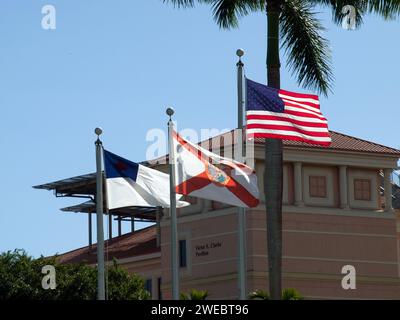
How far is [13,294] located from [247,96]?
3519cm

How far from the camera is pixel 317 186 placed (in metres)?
80.2

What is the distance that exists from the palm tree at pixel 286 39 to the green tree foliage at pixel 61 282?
29416 mm

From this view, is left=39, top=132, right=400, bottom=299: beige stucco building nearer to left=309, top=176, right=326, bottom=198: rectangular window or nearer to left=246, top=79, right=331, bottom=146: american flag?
left=309, top=176, right=326, bottom=198: rectangular window

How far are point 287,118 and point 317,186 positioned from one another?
43247mm

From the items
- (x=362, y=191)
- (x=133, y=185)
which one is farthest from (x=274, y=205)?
(x=362, y=191)

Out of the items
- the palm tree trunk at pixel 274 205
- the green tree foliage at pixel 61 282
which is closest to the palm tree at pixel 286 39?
the palm tree trunk at pixel 274 205

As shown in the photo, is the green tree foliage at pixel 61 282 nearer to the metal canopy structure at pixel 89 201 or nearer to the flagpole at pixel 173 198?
the metal canopy structure at pixel 89 201

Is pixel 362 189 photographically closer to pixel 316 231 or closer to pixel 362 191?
pixel 362 191

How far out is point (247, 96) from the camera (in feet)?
126

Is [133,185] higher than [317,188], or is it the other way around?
[317,188]

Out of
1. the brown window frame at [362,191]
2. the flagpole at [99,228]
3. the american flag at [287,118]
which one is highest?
the brown window frame at [362,191]

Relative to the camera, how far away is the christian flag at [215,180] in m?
37.3
